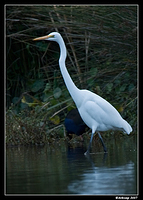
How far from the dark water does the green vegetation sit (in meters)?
1.24

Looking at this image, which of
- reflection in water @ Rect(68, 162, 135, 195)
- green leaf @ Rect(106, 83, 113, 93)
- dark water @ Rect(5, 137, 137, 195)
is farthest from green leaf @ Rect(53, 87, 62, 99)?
reflection in water @ Rect(68, 162, 135, 195)

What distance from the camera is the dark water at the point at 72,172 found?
3529 millimetres

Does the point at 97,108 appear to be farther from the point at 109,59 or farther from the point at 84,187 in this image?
the point at 84,187

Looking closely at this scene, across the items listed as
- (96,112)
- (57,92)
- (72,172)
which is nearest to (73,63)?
(57,92)

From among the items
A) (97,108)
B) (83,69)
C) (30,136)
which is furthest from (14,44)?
(97,108)

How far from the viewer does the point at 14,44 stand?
1005 centimetres

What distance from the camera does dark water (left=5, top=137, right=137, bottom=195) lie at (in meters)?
3.53

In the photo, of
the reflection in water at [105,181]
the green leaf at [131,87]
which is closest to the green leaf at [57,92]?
the green leaf at [131,87]

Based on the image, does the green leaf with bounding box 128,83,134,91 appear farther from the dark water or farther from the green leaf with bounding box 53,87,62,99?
the dark water

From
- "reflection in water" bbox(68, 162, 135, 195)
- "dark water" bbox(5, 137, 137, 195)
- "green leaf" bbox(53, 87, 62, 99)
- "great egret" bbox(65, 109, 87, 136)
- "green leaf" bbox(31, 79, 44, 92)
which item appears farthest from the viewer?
"green leaf" bbox(31, 79, 44, 92)

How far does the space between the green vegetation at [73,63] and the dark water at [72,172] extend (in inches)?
48.9

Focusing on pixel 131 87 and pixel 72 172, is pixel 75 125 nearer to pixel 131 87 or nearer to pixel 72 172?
pixel 131 87

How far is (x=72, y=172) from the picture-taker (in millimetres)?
4285
